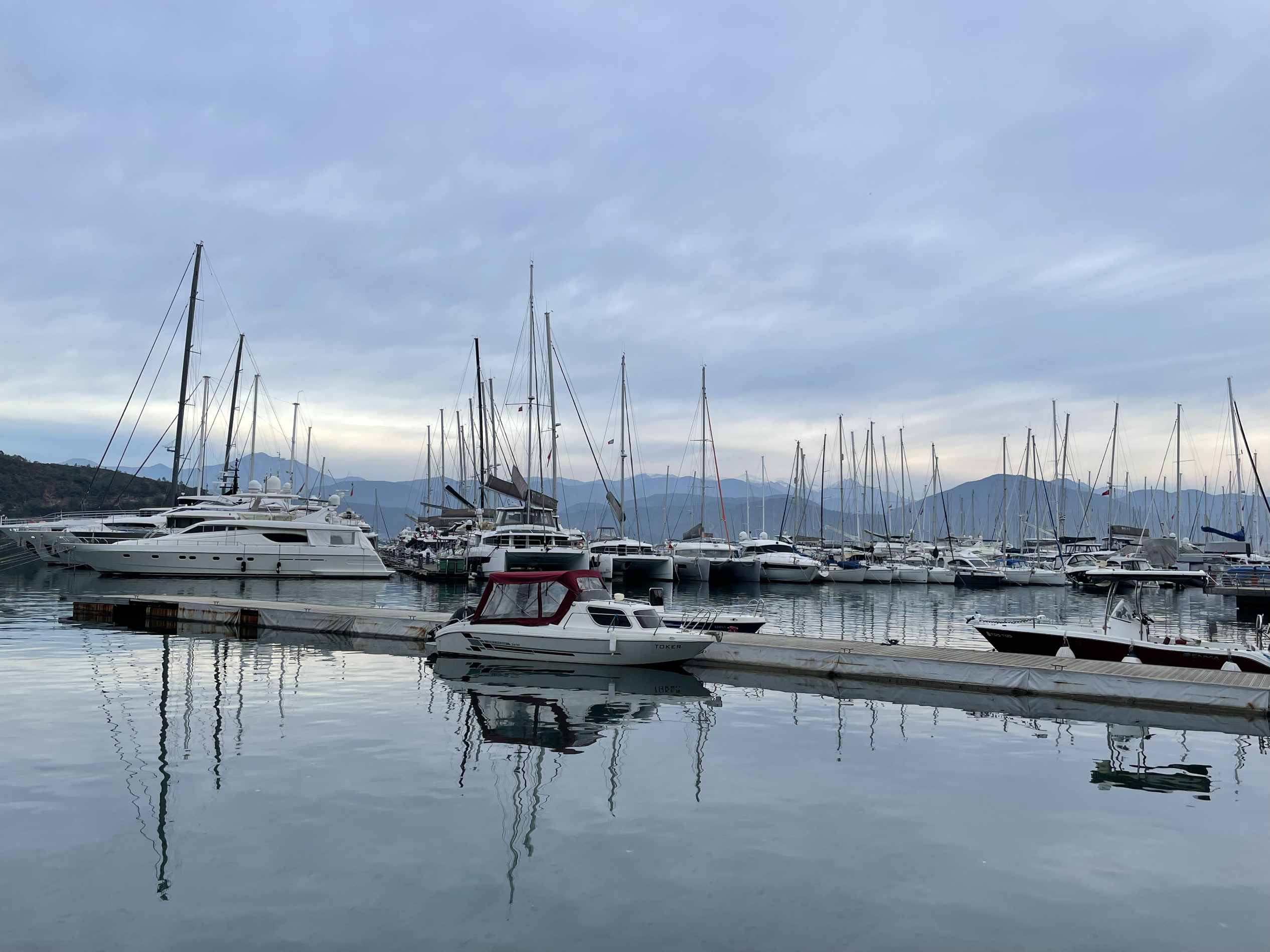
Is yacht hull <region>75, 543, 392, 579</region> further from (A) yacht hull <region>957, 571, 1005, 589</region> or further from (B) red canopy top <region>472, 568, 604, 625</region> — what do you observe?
(A) yacht hull <region>957, 571, 1005, 589</region>

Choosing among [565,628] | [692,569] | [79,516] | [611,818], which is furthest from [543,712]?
[79,516]

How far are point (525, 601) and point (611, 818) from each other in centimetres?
1269

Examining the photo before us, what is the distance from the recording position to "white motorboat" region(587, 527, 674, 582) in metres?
55.4

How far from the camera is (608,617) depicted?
2303 cm

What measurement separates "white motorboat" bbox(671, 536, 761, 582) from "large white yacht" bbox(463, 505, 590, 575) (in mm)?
10493

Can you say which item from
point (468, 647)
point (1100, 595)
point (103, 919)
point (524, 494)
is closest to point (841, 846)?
point (103, 919)

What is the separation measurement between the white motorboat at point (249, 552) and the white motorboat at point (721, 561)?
70.6 feet

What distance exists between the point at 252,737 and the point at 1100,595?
59.3 meters

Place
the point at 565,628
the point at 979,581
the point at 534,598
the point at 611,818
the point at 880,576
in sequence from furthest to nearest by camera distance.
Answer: the point at 880,576
the point at 979,581
the point at 534,598
the point at 565,628
the point at 611,818

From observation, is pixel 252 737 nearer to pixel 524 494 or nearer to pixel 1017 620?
pixel 1017 620

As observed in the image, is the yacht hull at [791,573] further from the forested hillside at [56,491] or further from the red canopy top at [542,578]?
the forested hillside at [56,491]

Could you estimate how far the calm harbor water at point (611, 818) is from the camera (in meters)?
8.41

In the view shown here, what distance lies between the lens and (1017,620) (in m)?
25.5

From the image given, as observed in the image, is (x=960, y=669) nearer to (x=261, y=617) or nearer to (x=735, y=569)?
(x=261, y=617)
